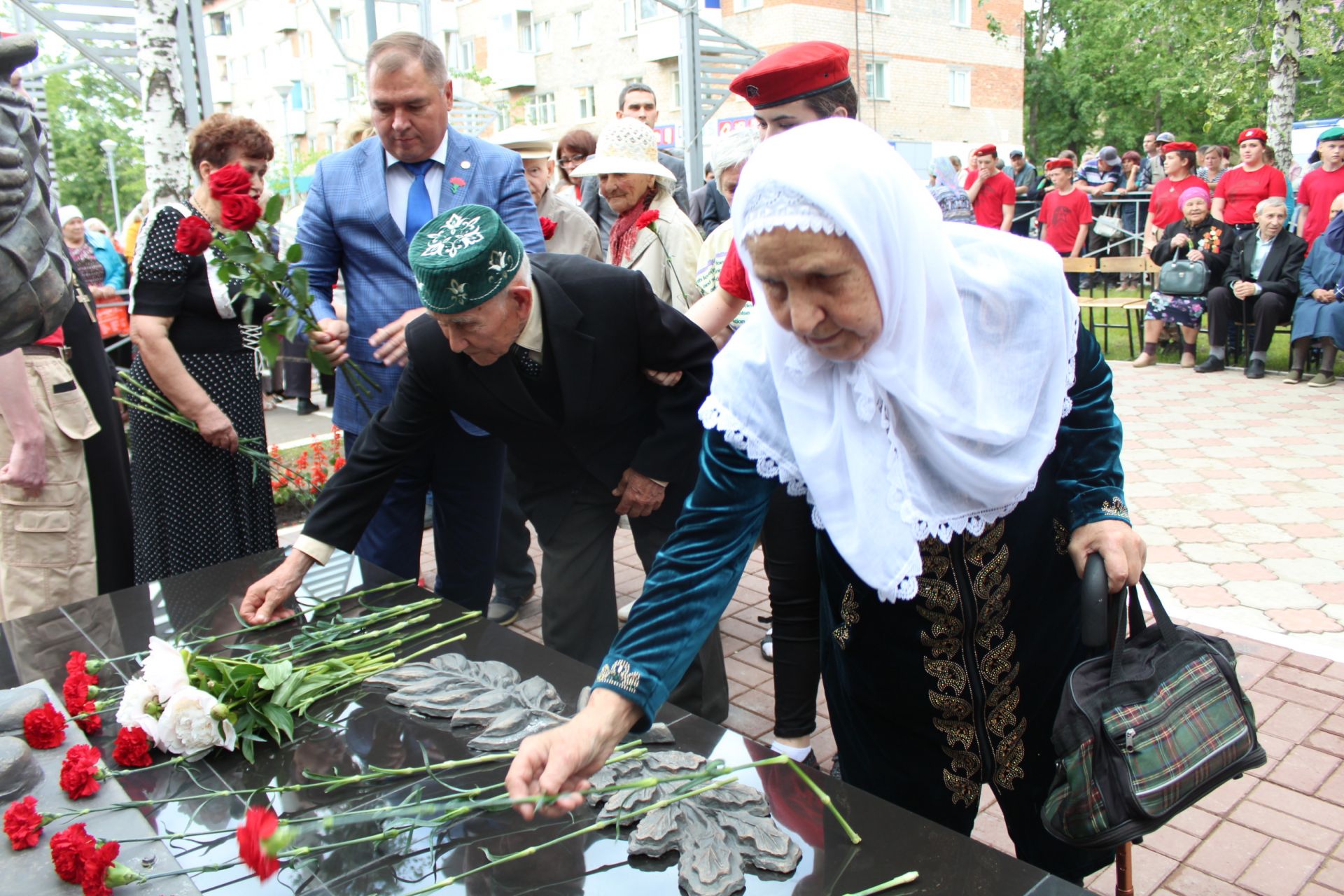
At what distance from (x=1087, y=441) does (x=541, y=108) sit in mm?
33166

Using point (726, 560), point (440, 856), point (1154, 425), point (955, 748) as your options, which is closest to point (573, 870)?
point (440, 856)

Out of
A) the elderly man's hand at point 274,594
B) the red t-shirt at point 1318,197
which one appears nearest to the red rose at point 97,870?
the elderly man's hand at point 274,594

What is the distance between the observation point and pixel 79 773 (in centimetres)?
167

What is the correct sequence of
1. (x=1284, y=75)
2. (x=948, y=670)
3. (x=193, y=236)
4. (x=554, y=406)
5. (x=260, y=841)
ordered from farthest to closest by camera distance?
(x=1284, y=75) < (x=193, y=236) < (x=554, y=406) < (x=948, y=670) < (x=260, y=841)

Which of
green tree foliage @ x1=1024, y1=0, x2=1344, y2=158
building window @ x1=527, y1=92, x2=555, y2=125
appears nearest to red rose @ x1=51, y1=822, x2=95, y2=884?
green tree foliage @ x1=1024, y1=0, x2=1344, y2=158

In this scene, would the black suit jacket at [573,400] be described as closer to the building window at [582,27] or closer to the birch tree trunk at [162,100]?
the birch tree trunk at [162,100]

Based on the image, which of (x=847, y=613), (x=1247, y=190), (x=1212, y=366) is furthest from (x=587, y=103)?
(x=847, y=613)

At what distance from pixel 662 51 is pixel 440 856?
2842 cm

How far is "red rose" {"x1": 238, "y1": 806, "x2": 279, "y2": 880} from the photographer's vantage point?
125 centimetres

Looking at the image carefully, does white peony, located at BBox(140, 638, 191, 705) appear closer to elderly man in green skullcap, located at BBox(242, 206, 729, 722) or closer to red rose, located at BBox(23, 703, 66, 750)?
red rose, located at BBox(23, 703, 66, 750)

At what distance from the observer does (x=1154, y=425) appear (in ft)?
23.6

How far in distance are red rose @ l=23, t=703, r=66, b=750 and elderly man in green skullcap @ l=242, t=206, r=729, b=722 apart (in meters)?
0.55

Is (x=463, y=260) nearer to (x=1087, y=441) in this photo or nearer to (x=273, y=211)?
(x=273, y=211)

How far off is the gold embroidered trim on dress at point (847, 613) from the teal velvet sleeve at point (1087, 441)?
1.21 ft
